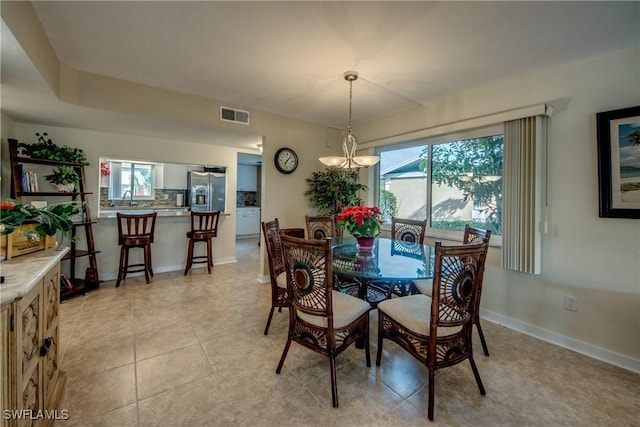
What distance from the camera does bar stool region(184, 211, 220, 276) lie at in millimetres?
4207

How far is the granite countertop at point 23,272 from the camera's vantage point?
0.91 m

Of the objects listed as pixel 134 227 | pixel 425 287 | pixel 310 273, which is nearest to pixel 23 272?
pixel 310 273

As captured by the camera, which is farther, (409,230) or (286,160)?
(286,160)

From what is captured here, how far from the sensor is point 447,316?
62.8 inches

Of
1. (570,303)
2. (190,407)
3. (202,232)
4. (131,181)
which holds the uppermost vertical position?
(131,181)

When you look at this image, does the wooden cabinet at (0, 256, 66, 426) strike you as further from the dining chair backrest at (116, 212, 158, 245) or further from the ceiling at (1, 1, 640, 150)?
the dining chair backrest at (116, 212, 158, 245)

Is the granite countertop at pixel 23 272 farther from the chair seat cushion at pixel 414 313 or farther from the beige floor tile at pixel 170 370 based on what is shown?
the chair seat cushion at pixel 414 313

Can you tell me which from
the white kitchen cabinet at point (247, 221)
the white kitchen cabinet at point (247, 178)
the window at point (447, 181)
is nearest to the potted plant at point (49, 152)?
the window at point (447, 181)

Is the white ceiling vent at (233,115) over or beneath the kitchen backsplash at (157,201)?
over

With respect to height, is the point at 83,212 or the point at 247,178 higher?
the point at 247,178

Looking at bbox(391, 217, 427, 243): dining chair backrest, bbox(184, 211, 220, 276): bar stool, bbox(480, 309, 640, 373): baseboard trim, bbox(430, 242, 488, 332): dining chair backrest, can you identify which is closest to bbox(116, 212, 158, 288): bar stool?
bbox(184, 211, 220, 276): bar stool

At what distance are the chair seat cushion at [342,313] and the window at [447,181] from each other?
6.29 feet

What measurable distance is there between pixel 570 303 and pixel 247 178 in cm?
749

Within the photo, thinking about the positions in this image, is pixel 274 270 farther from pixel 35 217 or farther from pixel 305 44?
pixel 305 44
